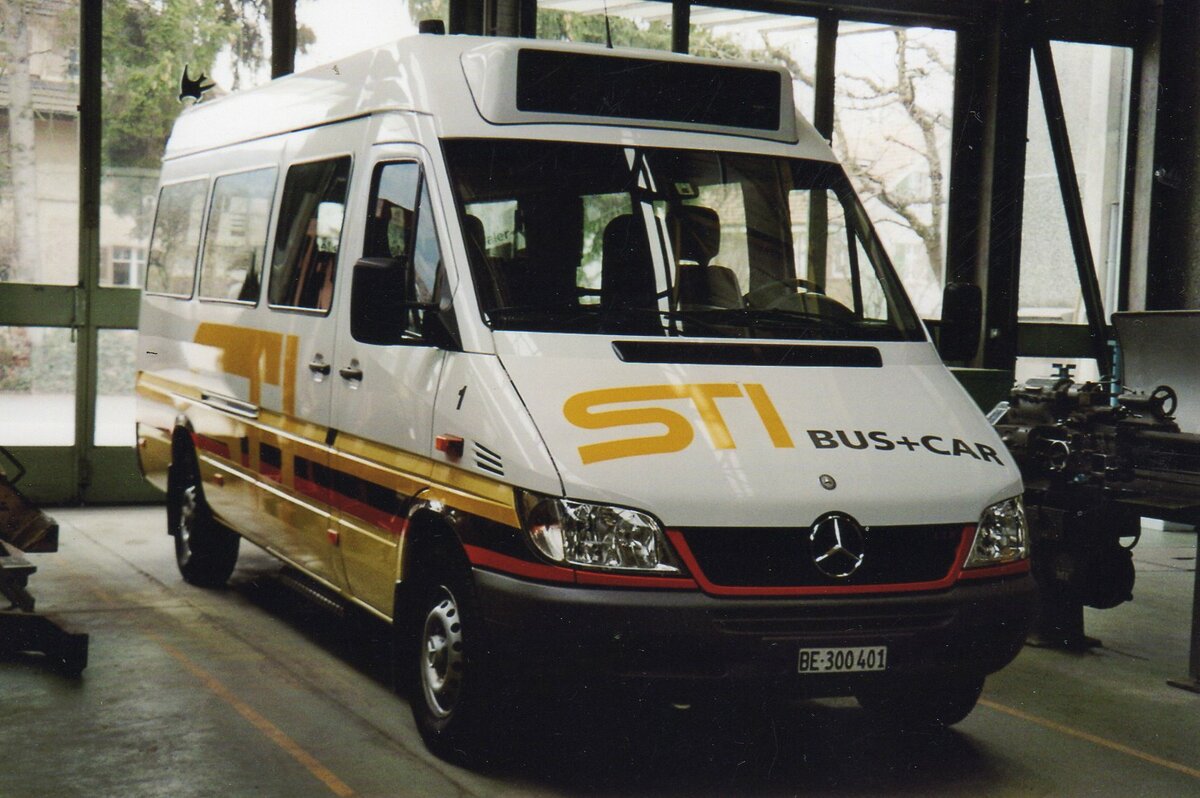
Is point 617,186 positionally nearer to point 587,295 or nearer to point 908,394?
point 587,295

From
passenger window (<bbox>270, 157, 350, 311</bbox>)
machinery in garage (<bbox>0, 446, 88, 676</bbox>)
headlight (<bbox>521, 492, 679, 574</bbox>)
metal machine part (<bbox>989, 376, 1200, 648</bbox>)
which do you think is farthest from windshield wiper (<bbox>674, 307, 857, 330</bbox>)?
machinery in garage (<bbox>0, 446, 88, 676</bbox>)

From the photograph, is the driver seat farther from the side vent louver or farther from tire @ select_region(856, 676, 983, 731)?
tire @ select_region(856, 676, 983, 731)

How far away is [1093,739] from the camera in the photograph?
579 cm

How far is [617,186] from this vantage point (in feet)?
18.0

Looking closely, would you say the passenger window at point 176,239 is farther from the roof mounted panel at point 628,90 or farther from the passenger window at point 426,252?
the roof mounted panel at point 628,90

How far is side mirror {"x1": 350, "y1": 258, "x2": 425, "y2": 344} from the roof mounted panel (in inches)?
29.9

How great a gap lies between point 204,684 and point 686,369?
2.61 meters

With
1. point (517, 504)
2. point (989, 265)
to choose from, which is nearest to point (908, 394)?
point (517, 504)

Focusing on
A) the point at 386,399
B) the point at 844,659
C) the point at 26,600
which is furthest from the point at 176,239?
the point at 844,659

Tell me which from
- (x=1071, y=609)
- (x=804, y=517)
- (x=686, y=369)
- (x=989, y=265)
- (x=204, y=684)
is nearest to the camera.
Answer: (x=804, y=517)

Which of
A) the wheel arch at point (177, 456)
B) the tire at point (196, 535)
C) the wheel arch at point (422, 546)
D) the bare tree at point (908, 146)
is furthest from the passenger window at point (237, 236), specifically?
the bare tree at point (908, 146)

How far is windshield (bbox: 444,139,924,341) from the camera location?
517 centimetres

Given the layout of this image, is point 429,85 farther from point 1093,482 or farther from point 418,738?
point 1093,482

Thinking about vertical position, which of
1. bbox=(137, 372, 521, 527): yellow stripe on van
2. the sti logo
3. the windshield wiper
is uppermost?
the windshield wiper
